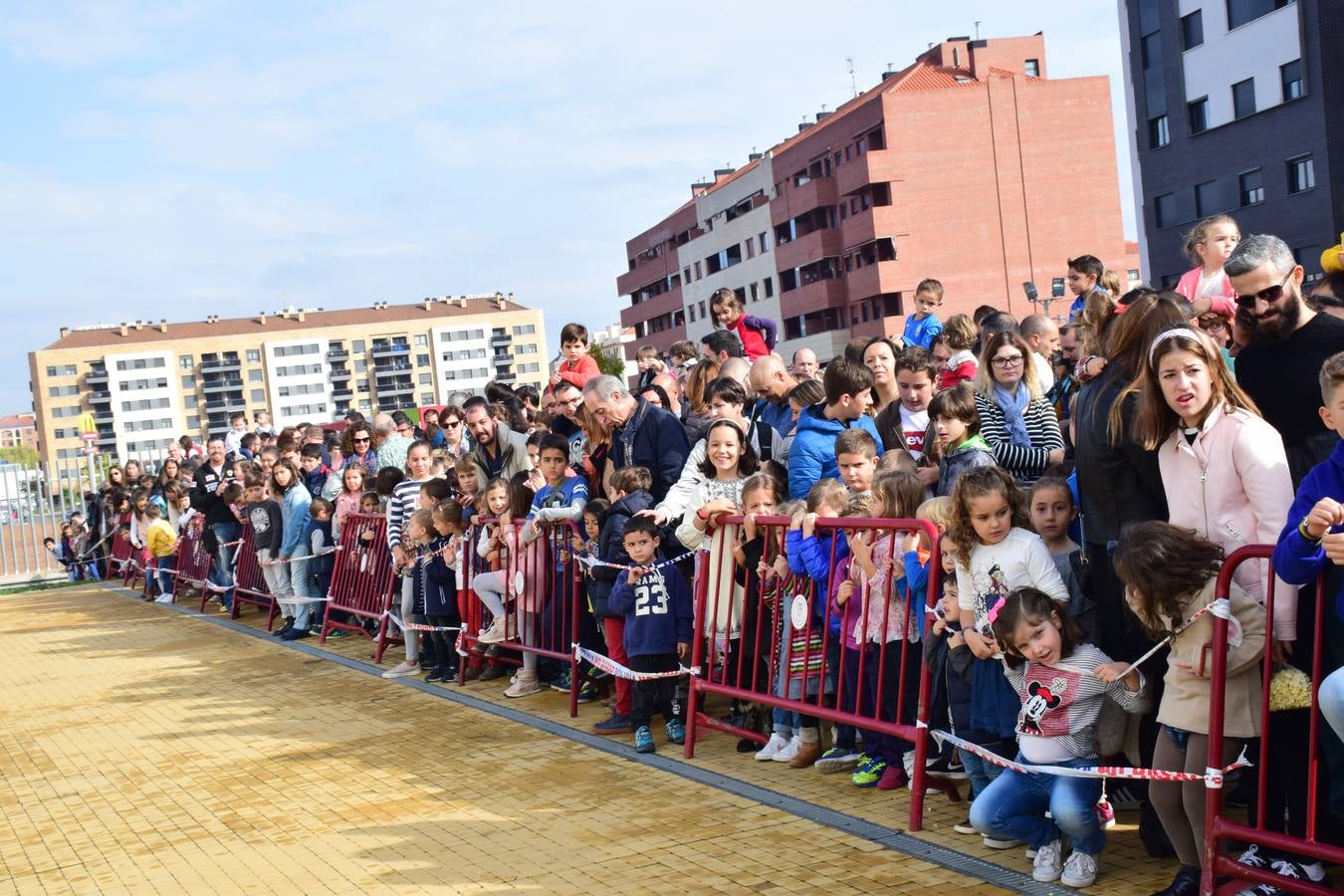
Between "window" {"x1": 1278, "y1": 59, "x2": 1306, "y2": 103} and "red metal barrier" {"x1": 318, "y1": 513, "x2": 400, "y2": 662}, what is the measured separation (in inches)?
1239

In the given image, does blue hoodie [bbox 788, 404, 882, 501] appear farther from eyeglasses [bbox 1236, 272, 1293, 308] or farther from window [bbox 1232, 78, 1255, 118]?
window [bbox 1232, 78, 1255, 118]

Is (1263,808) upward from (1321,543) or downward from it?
downward

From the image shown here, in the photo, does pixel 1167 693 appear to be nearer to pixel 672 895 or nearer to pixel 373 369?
pixel 672 895

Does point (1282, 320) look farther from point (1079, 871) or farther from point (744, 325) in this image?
point (744, 325)

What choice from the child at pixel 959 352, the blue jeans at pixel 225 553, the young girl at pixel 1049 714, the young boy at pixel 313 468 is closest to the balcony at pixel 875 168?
the blue jeans at pixel 225 553

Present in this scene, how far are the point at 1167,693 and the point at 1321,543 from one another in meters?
0.97

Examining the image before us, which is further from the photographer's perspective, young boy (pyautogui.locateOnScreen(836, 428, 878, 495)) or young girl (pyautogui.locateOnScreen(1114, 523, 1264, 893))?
young boy (pyautogui.locateOnScreen(836, 428, 878, 495))

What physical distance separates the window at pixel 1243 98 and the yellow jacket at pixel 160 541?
31.3 meters

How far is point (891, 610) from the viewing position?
255 inches

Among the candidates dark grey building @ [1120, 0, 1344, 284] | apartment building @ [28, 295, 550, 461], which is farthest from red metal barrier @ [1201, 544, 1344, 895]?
apartment building @ [28, 295, 550, 461]

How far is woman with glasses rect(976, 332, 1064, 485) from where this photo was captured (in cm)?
684

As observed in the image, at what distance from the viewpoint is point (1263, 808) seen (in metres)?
4.50

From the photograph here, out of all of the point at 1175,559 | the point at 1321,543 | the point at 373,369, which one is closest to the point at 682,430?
the point at 1175,559

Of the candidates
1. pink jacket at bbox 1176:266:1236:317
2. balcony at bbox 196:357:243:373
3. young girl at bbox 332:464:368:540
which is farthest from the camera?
balcony at bbox 196:357:243:373
